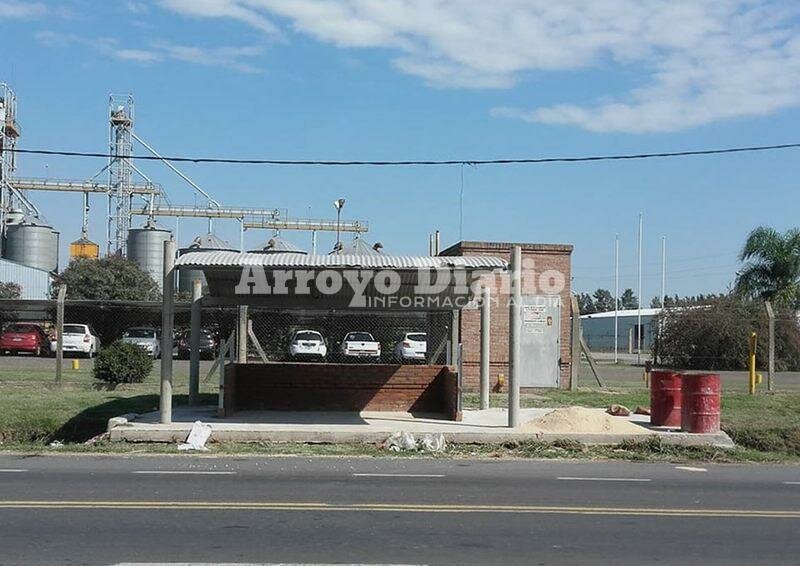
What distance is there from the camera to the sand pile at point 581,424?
1535cm

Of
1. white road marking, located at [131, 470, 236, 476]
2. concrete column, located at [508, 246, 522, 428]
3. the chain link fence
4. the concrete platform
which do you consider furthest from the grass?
the chain link fence

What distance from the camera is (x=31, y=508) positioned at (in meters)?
8.96

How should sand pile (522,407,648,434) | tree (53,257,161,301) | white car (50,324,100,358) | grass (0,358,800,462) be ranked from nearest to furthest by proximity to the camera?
grass (0,358,800,462), sand pile (522,407,648,434), white car (50,324,100,358), tree (53,257,161,301)

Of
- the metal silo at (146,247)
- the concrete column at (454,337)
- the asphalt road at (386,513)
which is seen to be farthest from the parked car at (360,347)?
the metal silo at (146,247)

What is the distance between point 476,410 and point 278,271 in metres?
5.74

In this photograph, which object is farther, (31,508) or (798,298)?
(798,298)

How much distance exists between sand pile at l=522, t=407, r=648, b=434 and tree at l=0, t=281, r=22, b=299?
1952 inches

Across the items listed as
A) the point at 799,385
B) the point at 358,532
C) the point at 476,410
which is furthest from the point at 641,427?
the point at 799,385

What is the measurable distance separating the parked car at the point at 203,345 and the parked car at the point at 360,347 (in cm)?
640

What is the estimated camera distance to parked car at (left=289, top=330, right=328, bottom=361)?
29828 mm

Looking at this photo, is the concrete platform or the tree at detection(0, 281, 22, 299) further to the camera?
the tree at detection(0, 281, 22, 299)

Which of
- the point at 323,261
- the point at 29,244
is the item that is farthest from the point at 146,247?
the point at 323,261

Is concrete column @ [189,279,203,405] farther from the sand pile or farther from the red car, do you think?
the red car

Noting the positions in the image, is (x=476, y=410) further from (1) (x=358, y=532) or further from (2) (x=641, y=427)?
(1) (x=358, y=532)
